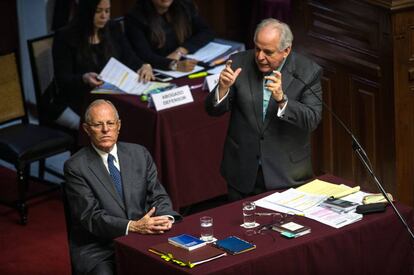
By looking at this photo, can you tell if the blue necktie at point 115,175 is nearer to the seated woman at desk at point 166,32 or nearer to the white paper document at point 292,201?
the white paper document at point 292,201

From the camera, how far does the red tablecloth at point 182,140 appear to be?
281 inches

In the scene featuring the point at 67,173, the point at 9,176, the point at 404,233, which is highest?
the point at 67,173

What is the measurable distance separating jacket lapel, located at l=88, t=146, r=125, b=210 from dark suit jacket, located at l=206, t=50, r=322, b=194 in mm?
683

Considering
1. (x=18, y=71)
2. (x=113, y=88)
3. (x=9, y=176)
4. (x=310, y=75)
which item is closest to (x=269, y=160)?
(x=310, y=75)

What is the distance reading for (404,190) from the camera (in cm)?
697

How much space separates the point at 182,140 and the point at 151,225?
215 centimetres

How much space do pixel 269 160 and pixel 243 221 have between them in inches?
21.8

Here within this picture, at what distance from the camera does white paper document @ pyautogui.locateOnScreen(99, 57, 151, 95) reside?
7.45 m

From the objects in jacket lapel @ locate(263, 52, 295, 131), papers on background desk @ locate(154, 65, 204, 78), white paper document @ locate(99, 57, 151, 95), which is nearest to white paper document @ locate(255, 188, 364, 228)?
jacket lapel @ locate(263, 52, 295, 131)

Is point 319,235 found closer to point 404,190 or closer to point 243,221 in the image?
point 243,221

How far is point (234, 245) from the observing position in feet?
16.3

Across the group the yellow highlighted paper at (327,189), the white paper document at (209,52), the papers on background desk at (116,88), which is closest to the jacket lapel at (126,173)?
the yellow highlighted paper at (327,189)

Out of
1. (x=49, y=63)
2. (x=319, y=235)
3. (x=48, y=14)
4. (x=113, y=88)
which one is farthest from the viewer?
(x=48, y=14)

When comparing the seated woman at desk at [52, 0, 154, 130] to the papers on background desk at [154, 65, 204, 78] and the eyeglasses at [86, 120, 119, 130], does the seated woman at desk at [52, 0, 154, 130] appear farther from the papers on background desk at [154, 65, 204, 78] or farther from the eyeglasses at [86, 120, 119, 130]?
the eyeglasses at [86, 120, 119, 130]
